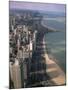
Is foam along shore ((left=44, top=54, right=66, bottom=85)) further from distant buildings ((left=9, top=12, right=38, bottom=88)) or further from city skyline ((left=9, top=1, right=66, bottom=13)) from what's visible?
city skyline ((left=9, top=1, right=66, bottom=13))

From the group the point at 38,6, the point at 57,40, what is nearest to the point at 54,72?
the point at 57,40

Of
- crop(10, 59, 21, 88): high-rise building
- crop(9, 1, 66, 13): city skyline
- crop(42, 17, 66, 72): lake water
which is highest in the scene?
crop(9, 1, 66, 13): city skyline

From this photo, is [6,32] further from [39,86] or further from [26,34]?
[39,86]

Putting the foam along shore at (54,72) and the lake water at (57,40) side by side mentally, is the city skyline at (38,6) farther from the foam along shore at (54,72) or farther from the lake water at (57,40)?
the foam along shore at (54,72)

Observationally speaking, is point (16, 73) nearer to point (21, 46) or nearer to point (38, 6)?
point (21, 46)

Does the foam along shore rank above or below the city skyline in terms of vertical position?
below

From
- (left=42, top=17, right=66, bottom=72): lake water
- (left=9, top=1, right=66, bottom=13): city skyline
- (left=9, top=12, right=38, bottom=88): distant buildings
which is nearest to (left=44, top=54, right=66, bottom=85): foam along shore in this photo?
(left=42, top=17, right=66, bottom=72): lake water
